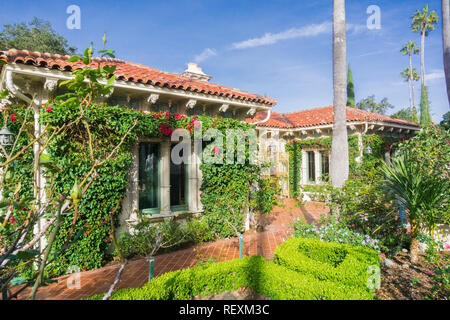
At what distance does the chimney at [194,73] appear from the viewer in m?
10.7

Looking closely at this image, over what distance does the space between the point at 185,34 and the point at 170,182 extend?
6.79 m

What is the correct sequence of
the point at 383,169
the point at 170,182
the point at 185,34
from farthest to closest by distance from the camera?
1. the point at 185,34
2. the point at 170,182
3. the point at 383,169

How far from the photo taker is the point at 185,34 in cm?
1025

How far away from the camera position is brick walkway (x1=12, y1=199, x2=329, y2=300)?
15.1 feet

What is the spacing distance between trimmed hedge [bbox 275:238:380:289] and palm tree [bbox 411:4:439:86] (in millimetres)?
36415

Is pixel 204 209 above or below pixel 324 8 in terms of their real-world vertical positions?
below

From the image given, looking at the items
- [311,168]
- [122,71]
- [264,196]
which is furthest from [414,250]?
[311,168]

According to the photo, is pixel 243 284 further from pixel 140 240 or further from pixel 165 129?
pixel 165 129

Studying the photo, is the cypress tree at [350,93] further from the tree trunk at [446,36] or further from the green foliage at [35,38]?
the green foliage at [35,38]

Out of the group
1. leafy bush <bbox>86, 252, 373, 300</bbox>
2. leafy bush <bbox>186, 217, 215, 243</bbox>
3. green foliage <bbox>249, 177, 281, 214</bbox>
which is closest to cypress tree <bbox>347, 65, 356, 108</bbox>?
green foliage <bbox>249, 177, 281, 214</bbox>

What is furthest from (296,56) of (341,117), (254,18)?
(341,117)

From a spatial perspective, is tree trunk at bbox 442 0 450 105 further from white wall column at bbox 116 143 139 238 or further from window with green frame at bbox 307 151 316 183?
white wall column at bbox 116 143 139 238

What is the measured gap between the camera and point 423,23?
30.1 meters
